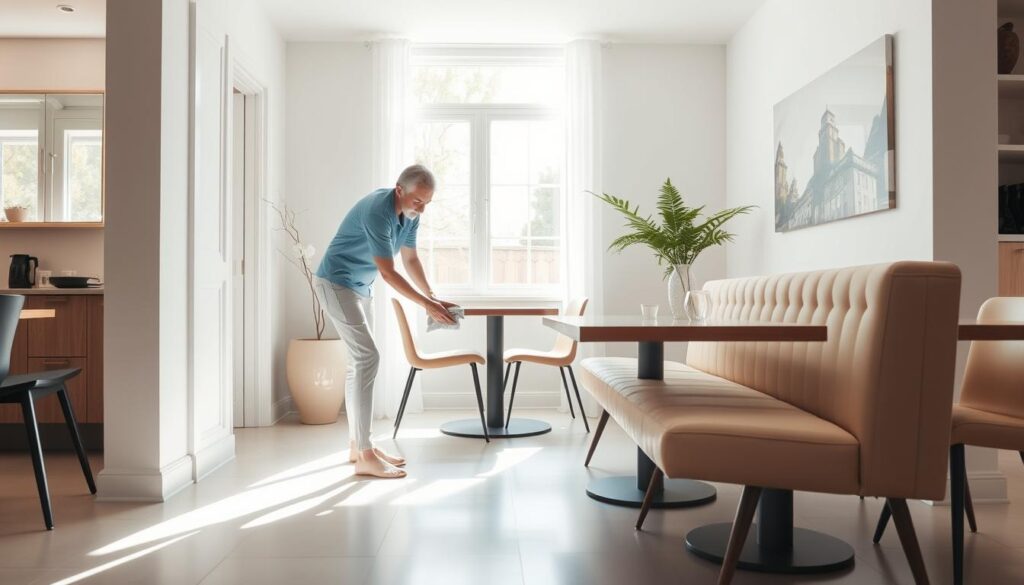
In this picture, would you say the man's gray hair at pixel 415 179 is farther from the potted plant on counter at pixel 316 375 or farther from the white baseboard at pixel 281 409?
the white baseboard at pixel 281 409

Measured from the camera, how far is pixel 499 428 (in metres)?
4.81

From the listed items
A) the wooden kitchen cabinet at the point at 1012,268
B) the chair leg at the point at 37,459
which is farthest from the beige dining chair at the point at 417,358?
the wooden kitchen cabinet at the point at 1012,268

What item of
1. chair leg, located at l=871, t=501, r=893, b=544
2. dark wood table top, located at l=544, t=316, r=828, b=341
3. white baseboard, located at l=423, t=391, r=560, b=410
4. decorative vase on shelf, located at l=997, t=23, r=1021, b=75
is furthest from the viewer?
white baseboard, located at l=423, t=391, r=560, b=410

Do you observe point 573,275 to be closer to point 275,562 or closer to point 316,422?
point 316,422

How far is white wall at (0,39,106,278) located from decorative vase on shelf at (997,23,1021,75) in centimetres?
545

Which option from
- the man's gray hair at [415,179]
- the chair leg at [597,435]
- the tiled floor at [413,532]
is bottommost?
the tiled floor at [413,532]

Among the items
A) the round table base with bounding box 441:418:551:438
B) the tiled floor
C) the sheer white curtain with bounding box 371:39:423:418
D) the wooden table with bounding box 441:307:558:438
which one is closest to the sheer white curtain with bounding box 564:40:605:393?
the round table base with bounding box 441:418:551:438

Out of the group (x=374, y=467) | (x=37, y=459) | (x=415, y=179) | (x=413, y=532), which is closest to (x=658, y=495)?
(x=413, y=532)

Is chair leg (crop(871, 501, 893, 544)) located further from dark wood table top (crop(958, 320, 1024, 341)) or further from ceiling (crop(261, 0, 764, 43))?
ceiling (crop(261, 0, 764, 43))

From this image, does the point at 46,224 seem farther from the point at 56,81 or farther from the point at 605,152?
the point at 605,152

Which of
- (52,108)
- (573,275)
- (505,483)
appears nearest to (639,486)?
(505,483)

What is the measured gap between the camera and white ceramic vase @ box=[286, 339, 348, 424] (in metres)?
5.20

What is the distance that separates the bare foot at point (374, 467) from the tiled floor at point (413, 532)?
88 millimetres

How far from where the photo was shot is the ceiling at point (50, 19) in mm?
4609
